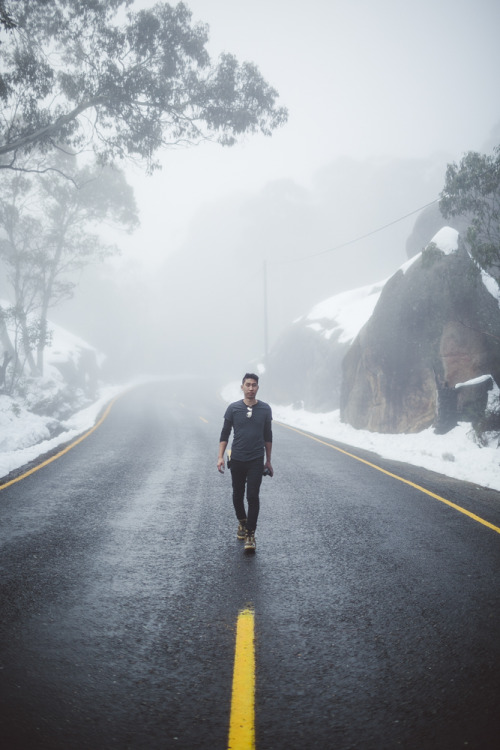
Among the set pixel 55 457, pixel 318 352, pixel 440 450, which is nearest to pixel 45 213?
pixel 318 352

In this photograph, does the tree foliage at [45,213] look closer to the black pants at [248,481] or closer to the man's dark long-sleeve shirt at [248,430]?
the man's dark long-sleeve shirt at [248,430]

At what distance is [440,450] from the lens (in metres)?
11.9

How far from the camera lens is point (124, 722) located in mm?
2156

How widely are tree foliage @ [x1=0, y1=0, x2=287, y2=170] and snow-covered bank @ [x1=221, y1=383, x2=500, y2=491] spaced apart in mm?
10711

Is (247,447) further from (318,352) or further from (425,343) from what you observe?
(318,352)

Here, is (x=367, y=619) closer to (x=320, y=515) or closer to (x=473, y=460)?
(x=320, y=515)

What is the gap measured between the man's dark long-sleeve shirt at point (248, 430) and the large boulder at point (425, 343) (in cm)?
961

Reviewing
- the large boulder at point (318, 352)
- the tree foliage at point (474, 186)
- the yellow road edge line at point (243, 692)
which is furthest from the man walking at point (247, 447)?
the large boulder at point (318, 352)

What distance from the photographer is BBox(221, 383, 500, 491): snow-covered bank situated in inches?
350

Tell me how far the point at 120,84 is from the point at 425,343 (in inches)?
496

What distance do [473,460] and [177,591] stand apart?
28.8ft

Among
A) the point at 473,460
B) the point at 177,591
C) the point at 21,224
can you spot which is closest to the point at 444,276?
the point at 473,460

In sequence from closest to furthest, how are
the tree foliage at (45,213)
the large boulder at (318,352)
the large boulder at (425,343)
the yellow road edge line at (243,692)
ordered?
the yellow road edge line at (243,692) → the large boulder at (425,343) → the tree foliage at (45,213) → the large boulder at (318,352)

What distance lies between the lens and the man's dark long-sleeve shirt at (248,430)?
15.8ft
